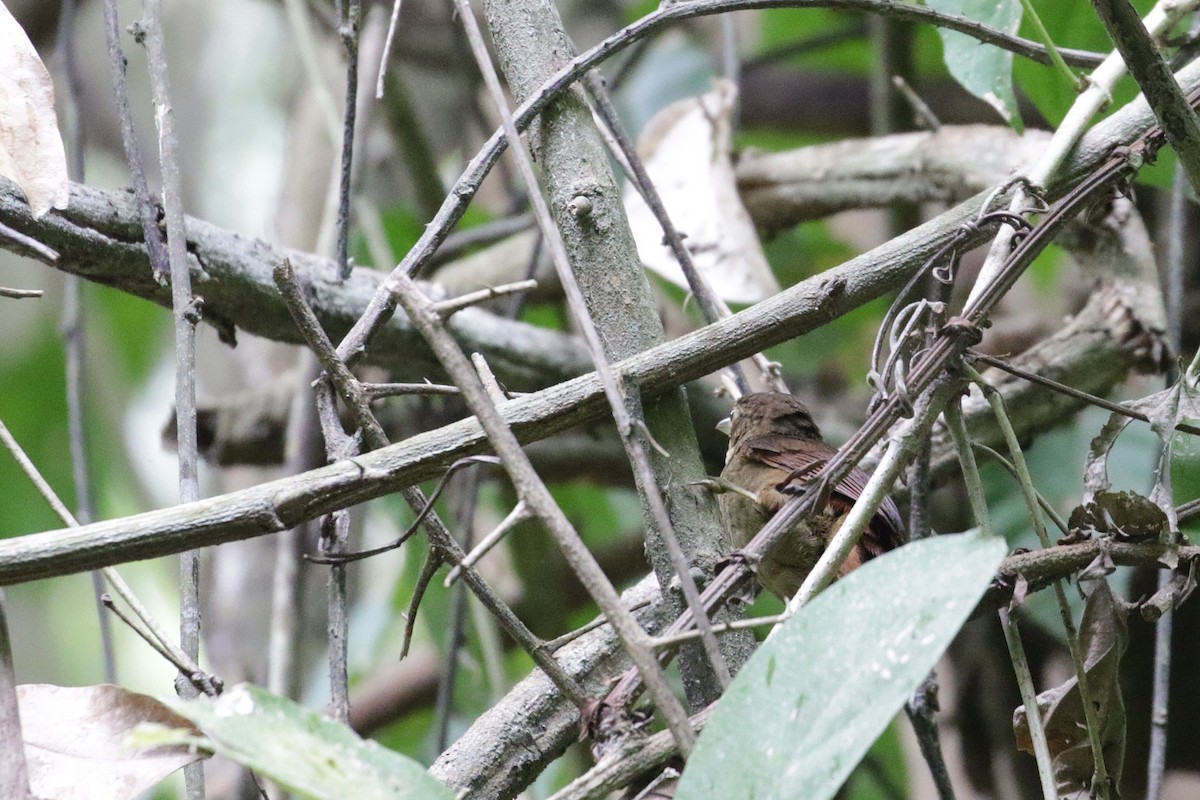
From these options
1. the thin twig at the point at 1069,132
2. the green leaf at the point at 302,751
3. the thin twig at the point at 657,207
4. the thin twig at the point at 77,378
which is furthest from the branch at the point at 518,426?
the thin twig at the point at 77,378

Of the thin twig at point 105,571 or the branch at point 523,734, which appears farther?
the branch at point 523,734

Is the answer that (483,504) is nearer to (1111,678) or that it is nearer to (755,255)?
(755,255)

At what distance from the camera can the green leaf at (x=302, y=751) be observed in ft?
1.67

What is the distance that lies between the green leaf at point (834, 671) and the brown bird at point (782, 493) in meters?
0.32

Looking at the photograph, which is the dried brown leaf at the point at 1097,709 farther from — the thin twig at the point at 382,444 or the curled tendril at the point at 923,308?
the thin twig at the point at 382,444

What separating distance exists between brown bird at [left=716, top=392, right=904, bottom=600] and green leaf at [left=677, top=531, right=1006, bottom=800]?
1.04 feet

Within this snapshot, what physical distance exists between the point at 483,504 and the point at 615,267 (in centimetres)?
160

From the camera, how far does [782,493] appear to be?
965 mm

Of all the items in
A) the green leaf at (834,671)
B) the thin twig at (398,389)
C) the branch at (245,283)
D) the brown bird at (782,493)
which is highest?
the branch at (245,283)

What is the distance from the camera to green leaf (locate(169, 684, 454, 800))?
51 cm

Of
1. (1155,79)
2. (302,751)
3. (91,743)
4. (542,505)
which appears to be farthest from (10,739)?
(1155,79)

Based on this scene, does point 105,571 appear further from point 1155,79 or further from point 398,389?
point 1155,79

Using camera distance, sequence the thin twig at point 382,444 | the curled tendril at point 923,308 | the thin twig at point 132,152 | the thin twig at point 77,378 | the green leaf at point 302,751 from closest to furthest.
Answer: the green leaf at point 302,751, the thin twig at point 382,444, the curled tendril at point 923,308, the thin twig at point 132,152, the thin twig at point 77,378

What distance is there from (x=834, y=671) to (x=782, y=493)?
15.3 inches
